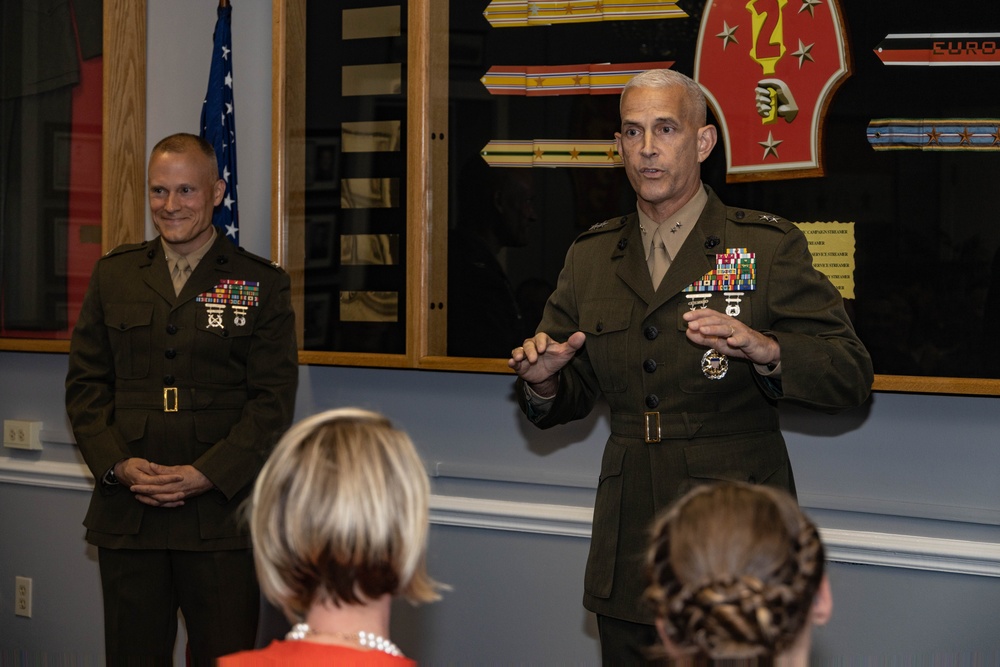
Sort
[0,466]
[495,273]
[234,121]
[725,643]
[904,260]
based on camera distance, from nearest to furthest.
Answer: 1. [725,643]
2. [904,260]
3. [495,273]
4. [234,121]
5. [0,466]

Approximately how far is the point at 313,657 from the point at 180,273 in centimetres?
181

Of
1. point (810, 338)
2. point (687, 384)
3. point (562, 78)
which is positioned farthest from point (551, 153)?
point (810, 338)

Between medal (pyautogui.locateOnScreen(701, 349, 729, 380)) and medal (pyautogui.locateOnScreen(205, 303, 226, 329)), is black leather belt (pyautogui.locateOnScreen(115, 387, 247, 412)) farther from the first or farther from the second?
medal (pyautogui.locateOnScreen(701, 349, 729, 380))

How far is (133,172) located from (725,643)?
3065 mm

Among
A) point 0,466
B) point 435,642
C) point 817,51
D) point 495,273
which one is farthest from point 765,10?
point 0,466

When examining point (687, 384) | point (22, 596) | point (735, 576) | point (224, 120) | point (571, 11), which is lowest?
point (22, 596)

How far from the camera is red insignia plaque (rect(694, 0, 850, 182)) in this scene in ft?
9.21

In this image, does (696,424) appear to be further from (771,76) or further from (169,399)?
(169,399)

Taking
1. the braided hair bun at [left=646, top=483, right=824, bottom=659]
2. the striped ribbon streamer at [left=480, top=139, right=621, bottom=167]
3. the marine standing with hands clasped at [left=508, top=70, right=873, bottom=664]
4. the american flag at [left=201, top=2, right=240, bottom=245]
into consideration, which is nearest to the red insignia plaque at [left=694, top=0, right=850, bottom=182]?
the striped ribbon streamer at [left=480, top=139, right=621, bottom=167]

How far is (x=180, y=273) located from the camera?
9.59 feet

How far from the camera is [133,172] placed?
3.70 meters

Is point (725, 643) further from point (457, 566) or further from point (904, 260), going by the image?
point (457, 566)

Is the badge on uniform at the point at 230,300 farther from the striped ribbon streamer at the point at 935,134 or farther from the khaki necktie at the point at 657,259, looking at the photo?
the striped ribbon streamer at the point at 935,134

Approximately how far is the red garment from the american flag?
237 cm
